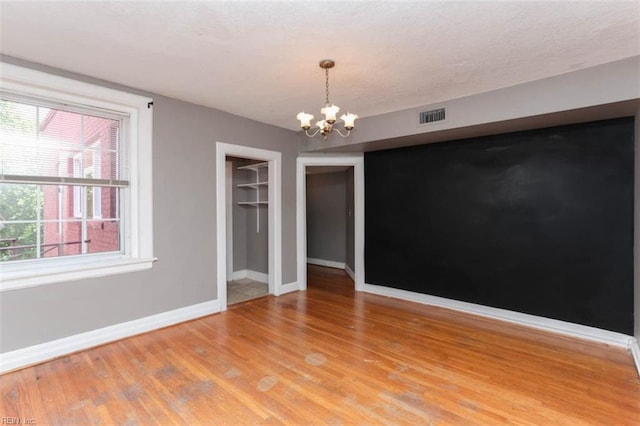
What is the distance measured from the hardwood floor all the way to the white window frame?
0.75 m

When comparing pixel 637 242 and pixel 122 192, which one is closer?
pixel 637 242

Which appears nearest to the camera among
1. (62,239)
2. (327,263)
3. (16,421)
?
(16,421)

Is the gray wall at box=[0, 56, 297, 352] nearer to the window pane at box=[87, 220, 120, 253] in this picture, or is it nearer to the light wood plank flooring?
the window pane at box=[87, 220, 120, 253]

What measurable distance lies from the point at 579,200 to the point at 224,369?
12.5 ft

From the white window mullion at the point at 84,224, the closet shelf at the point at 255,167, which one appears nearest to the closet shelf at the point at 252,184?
the closet shelf at the point at 255,167

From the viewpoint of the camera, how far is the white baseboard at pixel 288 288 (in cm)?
477

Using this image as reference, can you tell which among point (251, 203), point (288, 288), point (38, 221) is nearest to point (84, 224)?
point (38, 221)

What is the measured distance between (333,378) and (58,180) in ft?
9.67

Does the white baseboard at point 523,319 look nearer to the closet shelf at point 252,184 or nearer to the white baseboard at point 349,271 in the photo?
the white baseboard at point 349,271

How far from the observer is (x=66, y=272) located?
279cm

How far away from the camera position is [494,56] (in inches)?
98.5

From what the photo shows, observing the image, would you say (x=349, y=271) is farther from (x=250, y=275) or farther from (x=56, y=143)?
(x=56, y=143)

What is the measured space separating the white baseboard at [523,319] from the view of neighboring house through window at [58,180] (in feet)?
12.3

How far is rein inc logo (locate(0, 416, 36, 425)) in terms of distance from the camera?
1913 mm
